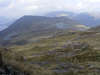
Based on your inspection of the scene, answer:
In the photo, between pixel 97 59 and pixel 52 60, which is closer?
pixel 97 59

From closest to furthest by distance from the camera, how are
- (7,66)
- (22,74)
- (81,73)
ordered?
(22,74), (7,66), (81,73)

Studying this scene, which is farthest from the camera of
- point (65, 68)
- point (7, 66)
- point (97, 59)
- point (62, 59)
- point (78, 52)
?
point (78, 52)

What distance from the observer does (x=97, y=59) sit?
87.1ft

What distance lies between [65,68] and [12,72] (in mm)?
7186

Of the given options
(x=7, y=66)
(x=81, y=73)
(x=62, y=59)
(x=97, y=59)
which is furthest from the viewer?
(x=62, y=59)

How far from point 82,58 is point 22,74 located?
12.3 meters

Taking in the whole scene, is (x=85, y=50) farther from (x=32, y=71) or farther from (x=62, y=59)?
(x=32, y=71)

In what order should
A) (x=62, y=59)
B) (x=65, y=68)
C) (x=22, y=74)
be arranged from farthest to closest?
(x=62, y=59), (x=65, y=68), (x=22, y=74)

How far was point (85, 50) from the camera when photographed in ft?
102

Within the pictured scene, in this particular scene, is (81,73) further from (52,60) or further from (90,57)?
(52,60)

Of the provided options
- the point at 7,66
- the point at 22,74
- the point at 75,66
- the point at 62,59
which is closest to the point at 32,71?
the point at 22,74

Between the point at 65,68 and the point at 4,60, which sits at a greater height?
the point at 4,60

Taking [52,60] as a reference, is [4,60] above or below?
above

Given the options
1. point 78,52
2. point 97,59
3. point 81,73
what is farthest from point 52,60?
point 81,73
